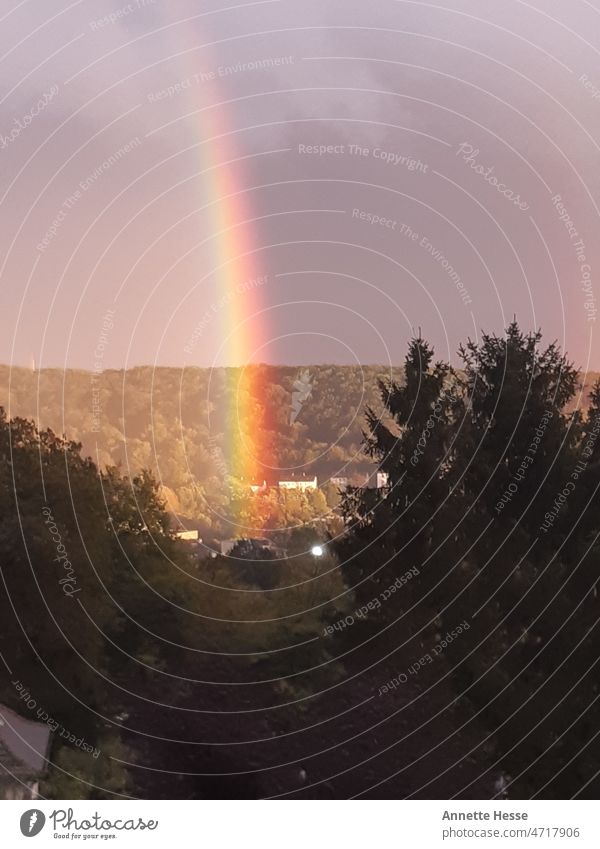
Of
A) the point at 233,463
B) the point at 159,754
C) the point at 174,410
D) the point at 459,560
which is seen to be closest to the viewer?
the point at 459,560

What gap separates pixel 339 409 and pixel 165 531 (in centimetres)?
Answer: 1918

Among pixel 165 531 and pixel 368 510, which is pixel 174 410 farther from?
pixel 368 510

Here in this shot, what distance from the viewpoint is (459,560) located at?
29.5m

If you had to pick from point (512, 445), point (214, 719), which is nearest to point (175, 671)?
point (214, 719)
